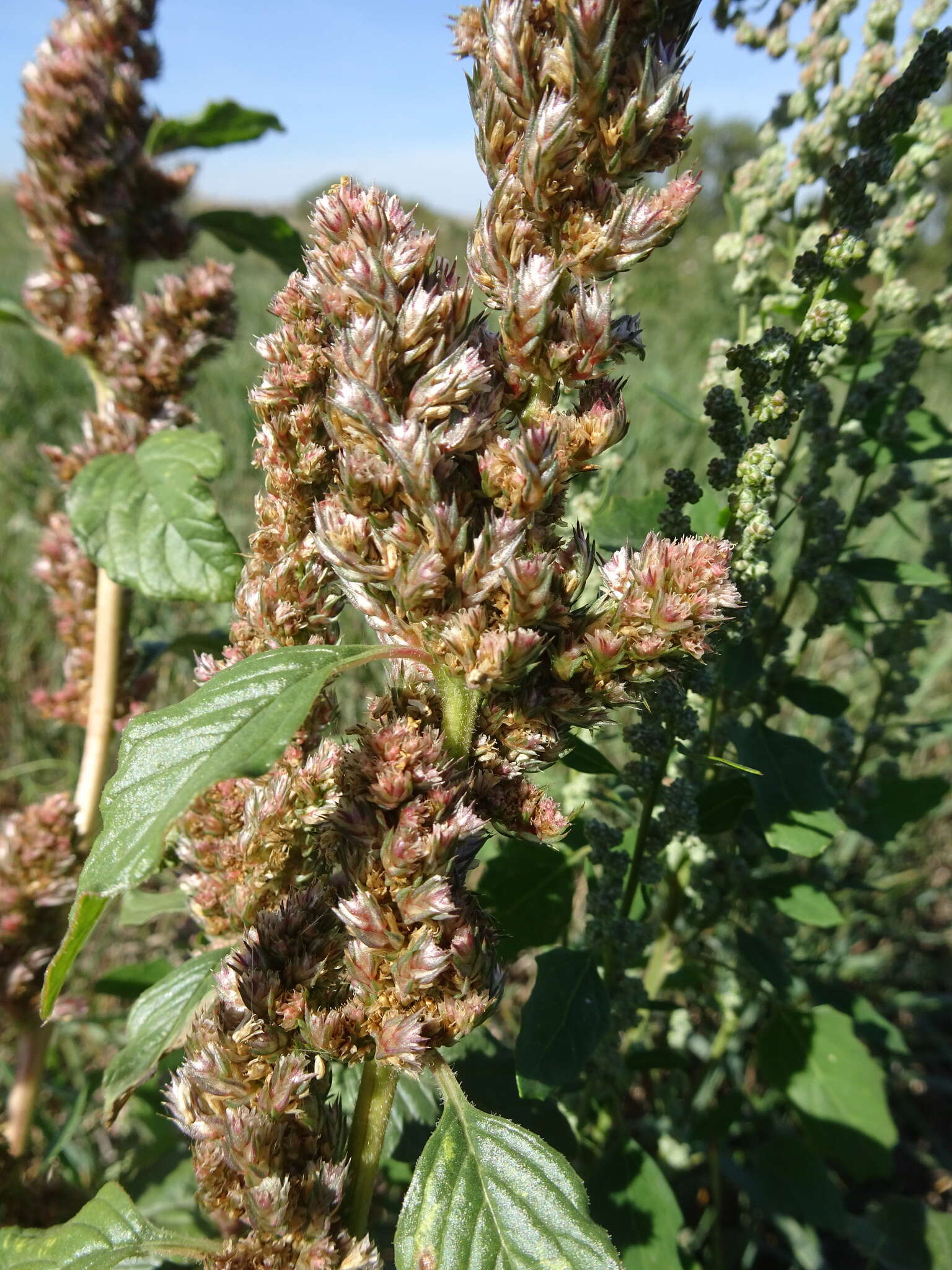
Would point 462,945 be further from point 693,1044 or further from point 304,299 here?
point 693,1044

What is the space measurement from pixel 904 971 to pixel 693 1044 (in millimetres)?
977

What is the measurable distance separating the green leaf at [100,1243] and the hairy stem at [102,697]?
883mm

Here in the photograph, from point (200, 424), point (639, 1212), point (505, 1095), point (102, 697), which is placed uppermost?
point (200, 424)

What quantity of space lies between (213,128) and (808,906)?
7.38 feet

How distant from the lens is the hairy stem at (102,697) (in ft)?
6.86

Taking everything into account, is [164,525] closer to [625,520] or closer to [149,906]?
[149,906]

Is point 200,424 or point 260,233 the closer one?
point 260,233

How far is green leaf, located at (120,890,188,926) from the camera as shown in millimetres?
1786

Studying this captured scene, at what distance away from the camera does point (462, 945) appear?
1.09 m

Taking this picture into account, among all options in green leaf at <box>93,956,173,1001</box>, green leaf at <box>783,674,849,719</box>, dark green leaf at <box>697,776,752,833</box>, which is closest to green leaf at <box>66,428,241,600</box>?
green leaf at <box>93,956,173,1001</box>

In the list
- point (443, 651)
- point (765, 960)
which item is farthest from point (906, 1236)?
point (443, 651)

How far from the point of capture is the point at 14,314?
2230 mm

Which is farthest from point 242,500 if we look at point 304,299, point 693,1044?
point 304,299

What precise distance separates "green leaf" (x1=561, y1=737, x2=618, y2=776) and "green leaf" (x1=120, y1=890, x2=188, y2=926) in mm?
778
